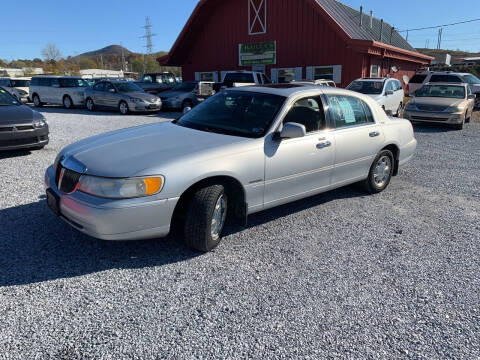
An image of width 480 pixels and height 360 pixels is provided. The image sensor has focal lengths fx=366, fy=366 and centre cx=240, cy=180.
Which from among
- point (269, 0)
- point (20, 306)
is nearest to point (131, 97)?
point (269, 0)

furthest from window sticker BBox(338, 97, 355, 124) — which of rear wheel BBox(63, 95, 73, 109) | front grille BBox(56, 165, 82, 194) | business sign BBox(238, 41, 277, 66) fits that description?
rear wheel BBox(63, 95, 73, 109)

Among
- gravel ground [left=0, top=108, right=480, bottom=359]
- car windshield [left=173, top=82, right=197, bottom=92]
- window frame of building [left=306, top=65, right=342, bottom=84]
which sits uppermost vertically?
window frame of building [left=306, top=65, right=342, bottom=84]

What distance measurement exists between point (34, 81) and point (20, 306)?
2034 cm

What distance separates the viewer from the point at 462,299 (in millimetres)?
2965

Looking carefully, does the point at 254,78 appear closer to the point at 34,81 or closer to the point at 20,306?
the point at 34,81

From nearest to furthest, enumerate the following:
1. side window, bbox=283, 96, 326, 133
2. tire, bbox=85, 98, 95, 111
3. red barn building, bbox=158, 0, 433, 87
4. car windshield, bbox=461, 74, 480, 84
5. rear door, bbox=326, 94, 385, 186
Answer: side window, bbox=283, 96, 326, 133
rear door, bbox=326, 94, 385, 186
tire, bbox=85, 98, 95, 111
red barn building, bbox=158, 0, 433, 87
car windshield, bbox=461, 74, 480, 84

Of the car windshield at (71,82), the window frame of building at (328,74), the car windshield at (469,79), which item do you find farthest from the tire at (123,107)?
the car windshield at (469,79)

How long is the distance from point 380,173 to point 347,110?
128cm

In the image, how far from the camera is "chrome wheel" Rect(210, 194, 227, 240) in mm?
3545

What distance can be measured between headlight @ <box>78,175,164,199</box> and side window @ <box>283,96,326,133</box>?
174 cm

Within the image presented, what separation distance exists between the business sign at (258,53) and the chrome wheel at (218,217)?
17864mm

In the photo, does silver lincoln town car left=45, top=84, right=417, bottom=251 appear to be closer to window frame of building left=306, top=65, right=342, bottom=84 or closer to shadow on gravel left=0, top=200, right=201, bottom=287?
shadow on gravel left=0, top=200, right=201, bottom=287

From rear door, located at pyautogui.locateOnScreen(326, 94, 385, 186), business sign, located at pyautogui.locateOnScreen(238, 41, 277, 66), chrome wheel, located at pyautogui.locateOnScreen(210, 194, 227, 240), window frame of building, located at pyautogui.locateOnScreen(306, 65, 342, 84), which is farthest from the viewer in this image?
business sign, located at pyautogui.locateOnScreen(238, 41, 277, 66)

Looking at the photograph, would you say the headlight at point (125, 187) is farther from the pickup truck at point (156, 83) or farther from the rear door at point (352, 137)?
the pickup truck at point (156, 83)
